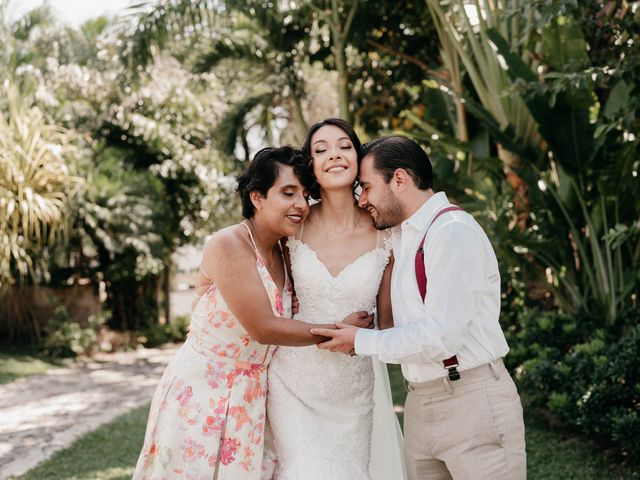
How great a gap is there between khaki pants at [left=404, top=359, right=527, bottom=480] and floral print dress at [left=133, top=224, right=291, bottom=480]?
2.47 feet

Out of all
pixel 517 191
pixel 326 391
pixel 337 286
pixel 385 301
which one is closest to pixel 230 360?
pixel 326 391

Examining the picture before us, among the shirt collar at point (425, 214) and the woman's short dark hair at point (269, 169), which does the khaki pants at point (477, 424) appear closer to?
the shirt collar at point (425, 214)

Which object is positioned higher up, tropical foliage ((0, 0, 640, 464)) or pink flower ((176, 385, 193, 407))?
tropical foliage ((0, 0, 640, 464))

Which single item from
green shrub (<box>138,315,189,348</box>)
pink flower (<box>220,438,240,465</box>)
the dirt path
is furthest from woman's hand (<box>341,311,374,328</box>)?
green shrub (<box>138,315,189,348</box>)

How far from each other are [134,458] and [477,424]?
4.26 m

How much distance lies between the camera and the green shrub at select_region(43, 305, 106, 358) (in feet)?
39.3

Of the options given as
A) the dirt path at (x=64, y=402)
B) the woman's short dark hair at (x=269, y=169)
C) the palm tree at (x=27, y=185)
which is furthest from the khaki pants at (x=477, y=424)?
the palm tree at (x=27, y=185)

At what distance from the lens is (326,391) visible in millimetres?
3129

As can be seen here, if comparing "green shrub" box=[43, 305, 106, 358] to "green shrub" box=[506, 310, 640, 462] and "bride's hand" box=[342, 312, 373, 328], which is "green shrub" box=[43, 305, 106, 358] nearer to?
"green shrub" box=[506, 310, 640, 462]

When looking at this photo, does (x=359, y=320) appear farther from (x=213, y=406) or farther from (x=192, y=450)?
(x=192, y=450)

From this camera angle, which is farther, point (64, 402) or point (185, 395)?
point (64, 402)

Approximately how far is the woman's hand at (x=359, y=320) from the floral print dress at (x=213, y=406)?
0.30 metres

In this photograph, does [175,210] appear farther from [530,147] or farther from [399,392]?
[530,147]

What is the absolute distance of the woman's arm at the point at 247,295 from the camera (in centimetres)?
290
